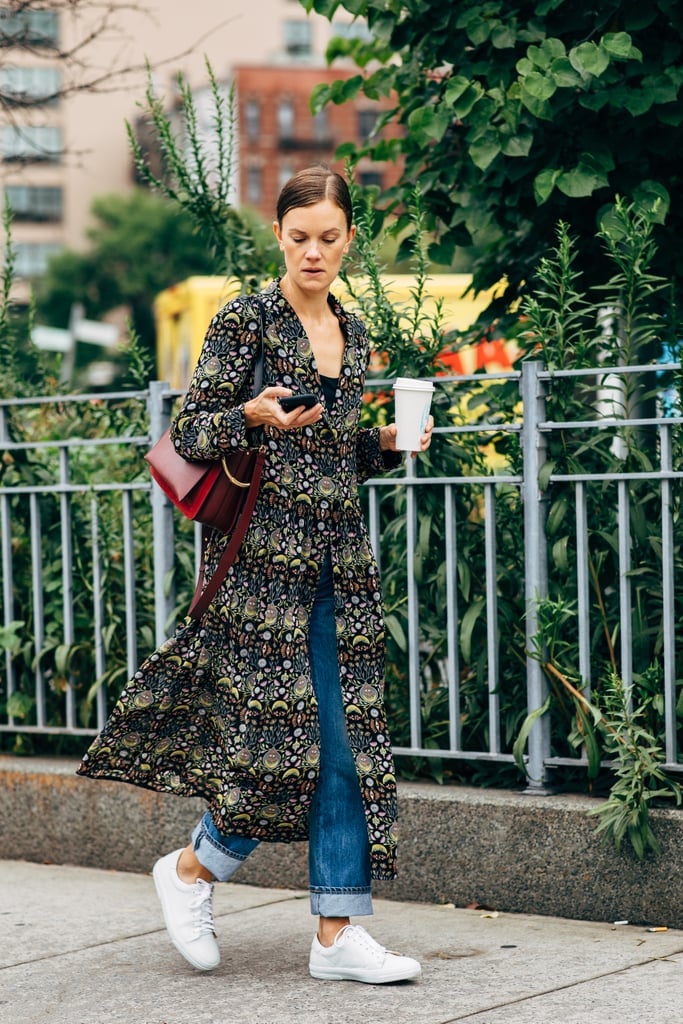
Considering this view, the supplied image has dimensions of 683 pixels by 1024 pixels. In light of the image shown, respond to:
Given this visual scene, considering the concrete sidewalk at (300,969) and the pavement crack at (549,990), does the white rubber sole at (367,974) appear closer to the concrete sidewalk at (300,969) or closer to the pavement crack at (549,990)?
the concrete sidewalk at (300,969)

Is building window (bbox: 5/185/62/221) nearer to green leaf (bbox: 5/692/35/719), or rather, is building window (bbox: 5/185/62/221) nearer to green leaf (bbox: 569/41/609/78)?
green leaf (bbox: 5/692/35/719)

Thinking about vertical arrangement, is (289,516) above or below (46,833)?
above

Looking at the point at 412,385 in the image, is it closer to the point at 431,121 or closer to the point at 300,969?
the point at 300,969

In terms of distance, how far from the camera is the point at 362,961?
3809 mm

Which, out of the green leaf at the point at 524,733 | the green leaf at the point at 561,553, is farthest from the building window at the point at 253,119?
the green leaf at the point at 524,733

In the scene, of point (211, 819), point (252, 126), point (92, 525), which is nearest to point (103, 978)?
point (211, 819)

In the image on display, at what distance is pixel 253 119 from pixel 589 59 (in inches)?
2949

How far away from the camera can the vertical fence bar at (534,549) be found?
4613 millimetres

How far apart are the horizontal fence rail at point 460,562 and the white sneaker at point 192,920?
3.63ft

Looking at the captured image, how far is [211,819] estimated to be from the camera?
3.94 meters

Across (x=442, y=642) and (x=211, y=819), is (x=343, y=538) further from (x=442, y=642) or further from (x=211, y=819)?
(x=442, y=642)

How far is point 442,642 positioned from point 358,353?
129 cm

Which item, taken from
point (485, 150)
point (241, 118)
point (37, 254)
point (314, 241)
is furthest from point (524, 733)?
point (37, 254)

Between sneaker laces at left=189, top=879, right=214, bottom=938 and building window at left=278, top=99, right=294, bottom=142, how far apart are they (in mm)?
75880
